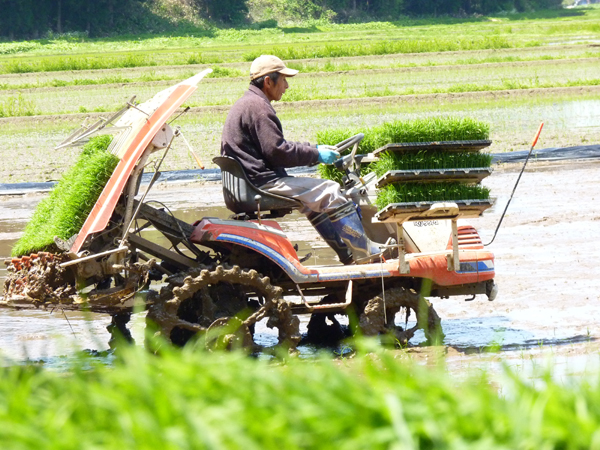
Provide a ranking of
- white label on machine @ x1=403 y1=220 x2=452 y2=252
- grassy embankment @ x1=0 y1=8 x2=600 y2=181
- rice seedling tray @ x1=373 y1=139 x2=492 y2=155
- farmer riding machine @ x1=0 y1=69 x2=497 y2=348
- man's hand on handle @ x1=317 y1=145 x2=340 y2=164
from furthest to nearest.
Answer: grassy embankment @ x1=0 y1=8 x2=600 y2=181 → white label on machine @ x1=403 y1=220 x2=452 y2=252 → man's hand on handle @ x1=317 y1=145 x2=340 y2=164 → rice seedling tray @ x1=373 y1=139 x2=492 y2=155 → farmer riding machine @ x1=0 y1=69 x2=497 y2=348

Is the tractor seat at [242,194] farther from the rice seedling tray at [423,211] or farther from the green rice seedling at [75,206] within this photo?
the green rice seedling at [75,206]

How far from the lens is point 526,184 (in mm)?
13656

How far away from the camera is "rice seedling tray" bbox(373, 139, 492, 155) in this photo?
6.08 meters

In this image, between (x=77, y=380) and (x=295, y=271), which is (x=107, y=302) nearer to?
(x=295, y=271)

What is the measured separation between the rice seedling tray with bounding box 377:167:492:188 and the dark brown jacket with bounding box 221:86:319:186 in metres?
0.61

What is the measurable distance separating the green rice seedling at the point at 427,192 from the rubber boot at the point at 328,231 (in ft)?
1.53

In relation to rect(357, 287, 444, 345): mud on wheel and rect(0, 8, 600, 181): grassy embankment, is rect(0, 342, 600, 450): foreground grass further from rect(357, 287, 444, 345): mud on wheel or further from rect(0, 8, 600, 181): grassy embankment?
rect(0, 8, 600, 181): grassy embankment

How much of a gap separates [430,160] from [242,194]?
4.35 feet

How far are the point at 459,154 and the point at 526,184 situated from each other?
7.77 m

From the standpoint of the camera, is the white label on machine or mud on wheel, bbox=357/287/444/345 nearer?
mud on wheel, bbox=357/287/444/345

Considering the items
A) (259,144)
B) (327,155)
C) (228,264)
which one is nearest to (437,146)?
(327,155)

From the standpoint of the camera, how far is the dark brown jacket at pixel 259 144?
247 inches

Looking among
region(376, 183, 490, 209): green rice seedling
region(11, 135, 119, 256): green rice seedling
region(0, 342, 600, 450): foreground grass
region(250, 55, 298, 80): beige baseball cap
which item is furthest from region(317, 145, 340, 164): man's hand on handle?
region(0, 342, 600, 450): foreground grass

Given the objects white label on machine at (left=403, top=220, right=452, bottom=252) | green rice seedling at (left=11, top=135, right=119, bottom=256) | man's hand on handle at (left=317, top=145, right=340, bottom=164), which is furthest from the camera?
white label on machine at (left=403, top=220, right=452, bottom=252)
